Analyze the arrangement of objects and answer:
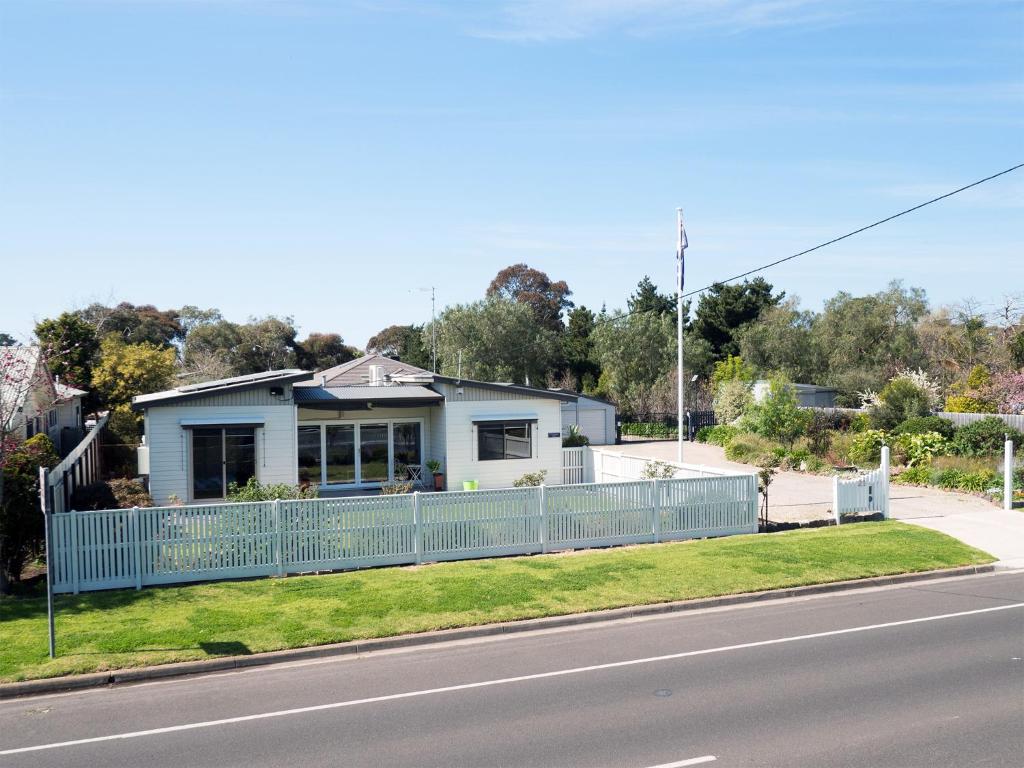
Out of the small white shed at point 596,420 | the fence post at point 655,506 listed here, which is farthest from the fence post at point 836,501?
the small white shed at point 596,420

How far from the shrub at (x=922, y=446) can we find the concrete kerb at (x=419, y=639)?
13957 mm

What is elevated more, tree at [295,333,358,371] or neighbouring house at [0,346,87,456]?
tree at [295,333,358,371]

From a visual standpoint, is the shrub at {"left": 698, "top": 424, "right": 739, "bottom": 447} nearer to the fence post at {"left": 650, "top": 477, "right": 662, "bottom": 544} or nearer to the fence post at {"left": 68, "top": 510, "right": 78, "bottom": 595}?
the fence post at {"left": 650, "top": 477, "right": 662, "bottom": 544}

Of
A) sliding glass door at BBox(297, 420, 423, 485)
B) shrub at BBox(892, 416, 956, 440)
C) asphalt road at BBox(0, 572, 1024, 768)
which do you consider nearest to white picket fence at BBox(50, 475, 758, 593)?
asphalt road at BBox(0, 572, 1024, 768)

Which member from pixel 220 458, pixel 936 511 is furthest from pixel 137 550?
pixel 936 511

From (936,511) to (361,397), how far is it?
50.7 ft

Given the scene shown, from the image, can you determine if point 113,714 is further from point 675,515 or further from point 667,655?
point 675,515

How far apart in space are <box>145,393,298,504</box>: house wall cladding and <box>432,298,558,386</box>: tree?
37.0 m

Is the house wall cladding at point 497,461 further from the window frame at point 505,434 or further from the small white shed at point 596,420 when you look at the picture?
the small white shed at point 596,420

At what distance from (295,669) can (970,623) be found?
9.03 meters

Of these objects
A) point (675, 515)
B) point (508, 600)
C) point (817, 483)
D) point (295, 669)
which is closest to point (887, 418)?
point (817, 483)

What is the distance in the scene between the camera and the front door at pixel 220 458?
2309cm

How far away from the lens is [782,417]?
3388 cm

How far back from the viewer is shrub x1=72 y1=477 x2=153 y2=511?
770 inches
